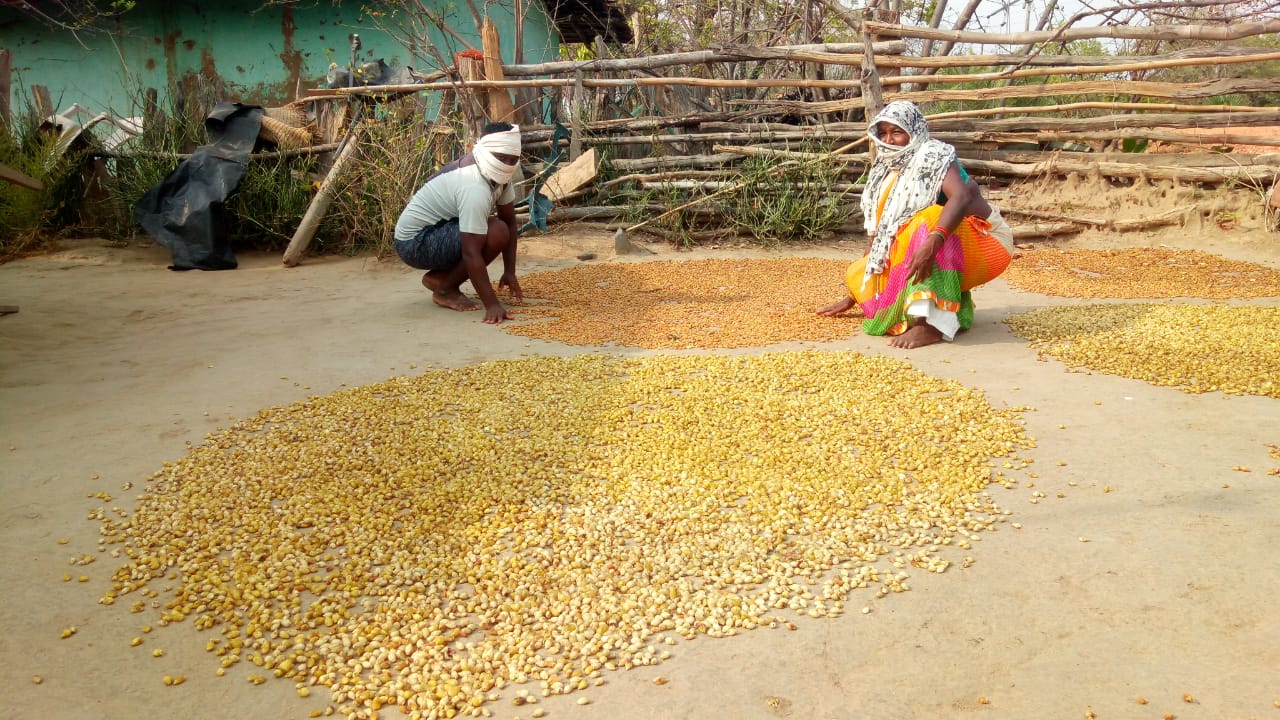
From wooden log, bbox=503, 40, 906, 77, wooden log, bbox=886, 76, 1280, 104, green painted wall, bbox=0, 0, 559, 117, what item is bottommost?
wooden log, bbox=886, 76, 1280, 104

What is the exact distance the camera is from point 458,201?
4801 millimetres

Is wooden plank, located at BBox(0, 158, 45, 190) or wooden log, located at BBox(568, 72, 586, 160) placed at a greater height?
wooden log, located at BBox(568, 72, 586, 160)

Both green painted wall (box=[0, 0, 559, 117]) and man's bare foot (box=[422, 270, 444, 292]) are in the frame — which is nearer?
man's bare foot (box=[422, 270, 444, 292])

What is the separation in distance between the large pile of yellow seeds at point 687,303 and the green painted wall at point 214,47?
4.68m

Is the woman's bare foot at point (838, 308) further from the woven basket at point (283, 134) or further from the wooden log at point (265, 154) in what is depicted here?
the woven basket at point (283, 134)

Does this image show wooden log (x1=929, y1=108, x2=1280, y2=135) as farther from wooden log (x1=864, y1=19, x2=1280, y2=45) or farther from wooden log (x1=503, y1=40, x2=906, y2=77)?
wooden log (x1=503, y1=40, x2=906, y2=77)

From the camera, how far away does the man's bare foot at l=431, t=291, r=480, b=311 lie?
505cm

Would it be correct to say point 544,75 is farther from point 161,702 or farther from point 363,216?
point 161,702

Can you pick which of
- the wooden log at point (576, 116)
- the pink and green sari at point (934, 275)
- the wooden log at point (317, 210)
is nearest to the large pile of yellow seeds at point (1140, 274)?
the pink and green sari at point (934, 275)

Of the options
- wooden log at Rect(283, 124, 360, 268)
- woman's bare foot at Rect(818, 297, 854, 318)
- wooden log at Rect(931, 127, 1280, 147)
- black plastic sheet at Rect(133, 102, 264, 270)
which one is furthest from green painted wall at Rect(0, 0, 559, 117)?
woman's bare foot at Rect(818, 297, 854, 318)

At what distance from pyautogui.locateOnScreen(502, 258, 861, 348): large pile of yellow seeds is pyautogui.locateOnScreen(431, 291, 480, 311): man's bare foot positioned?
291 mm

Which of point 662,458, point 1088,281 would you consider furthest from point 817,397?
point 1088,281

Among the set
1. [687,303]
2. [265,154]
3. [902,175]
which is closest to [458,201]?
[687,303]

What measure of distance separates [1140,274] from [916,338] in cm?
260
